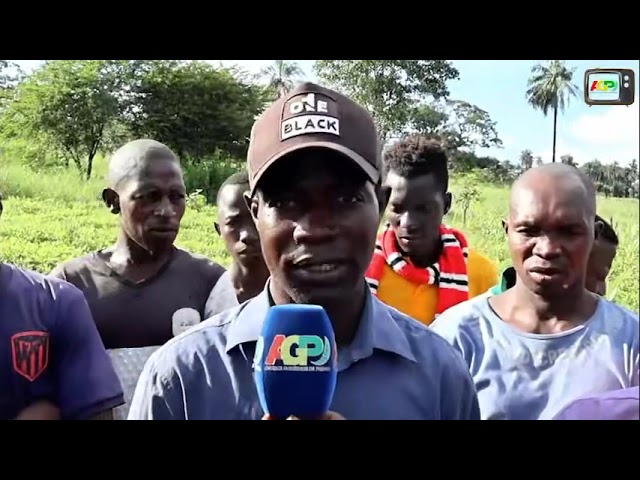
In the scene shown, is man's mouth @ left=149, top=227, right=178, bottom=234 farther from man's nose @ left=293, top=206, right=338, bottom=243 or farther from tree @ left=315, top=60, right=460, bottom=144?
tree @ left=315, top=60, right=460, bottom=144

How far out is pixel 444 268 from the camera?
3146mm

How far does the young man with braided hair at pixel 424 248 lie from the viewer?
3074 mm

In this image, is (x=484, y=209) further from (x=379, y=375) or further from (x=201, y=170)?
(x=201, y=170)

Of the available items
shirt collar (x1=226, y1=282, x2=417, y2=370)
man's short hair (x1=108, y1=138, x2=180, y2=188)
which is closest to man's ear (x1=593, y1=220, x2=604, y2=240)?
shirt collar (x1=226, y1=282, x2=417, y2=370)

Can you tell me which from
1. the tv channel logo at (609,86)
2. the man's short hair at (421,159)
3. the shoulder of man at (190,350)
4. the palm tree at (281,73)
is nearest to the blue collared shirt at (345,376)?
the shoulder of man at (190,350)

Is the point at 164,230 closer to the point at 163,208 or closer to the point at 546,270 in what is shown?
the point at 163,208

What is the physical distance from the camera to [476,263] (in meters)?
3.14

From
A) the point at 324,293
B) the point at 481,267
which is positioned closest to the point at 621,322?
the point at 481,267

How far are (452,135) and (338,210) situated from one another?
56cm

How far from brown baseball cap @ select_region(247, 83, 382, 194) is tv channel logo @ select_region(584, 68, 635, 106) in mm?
788

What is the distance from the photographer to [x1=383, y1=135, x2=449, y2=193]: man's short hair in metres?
3.09

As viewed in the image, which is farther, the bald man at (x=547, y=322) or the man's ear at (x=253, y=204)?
the bald man at (x=547, y=322)

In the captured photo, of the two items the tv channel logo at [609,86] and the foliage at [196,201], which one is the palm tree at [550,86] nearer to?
the tv channel logo at [609,86]

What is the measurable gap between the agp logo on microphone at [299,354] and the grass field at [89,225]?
2.61 feet
